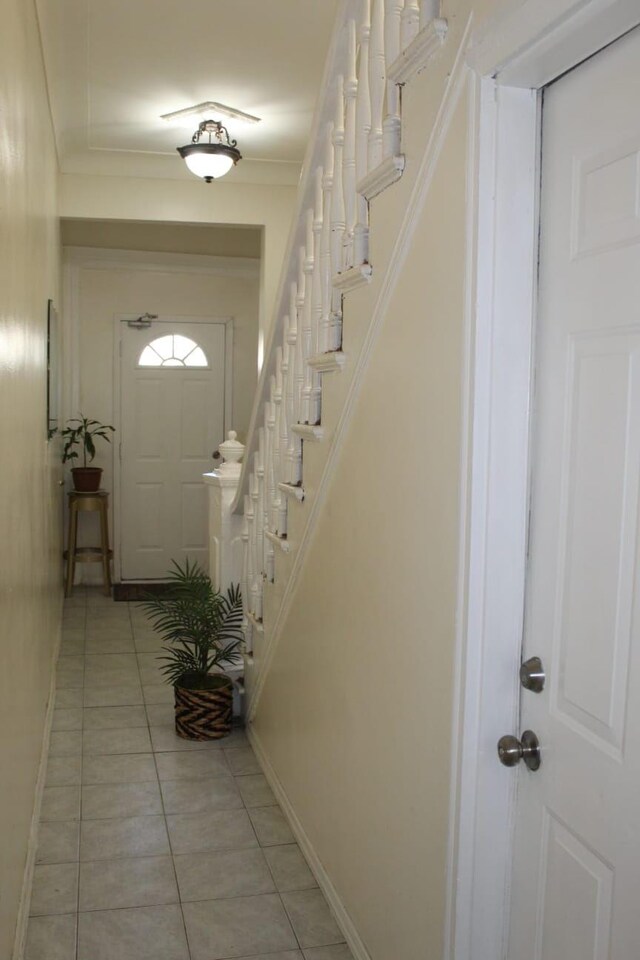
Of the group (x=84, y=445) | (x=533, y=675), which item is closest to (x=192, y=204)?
(x=84, y=445)

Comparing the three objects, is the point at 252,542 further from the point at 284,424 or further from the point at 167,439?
the point at 167,439

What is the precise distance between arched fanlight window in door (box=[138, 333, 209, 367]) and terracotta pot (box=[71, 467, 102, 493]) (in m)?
1.00

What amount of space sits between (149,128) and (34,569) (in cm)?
274

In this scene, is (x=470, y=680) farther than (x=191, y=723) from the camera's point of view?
No

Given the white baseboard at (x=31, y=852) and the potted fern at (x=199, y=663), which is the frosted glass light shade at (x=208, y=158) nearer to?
the potted fern at (x=199, y=663)

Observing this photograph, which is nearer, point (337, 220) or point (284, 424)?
point (337, 220)

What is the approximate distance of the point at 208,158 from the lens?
4.46 metres

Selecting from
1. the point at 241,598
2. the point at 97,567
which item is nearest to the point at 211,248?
the point at 97,567

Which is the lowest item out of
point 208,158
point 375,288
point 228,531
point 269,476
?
point 228,531

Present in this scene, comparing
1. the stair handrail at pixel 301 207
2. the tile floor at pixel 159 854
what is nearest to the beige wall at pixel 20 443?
the tile floor at pixel 159 854

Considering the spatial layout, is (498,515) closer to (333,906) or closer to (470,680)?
(470,680)

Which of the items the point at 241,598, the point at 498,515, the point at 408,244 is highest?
the point at 408,244

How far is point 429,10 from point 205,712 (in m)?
2.96

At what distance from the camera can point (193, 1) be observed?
337 centimetres
